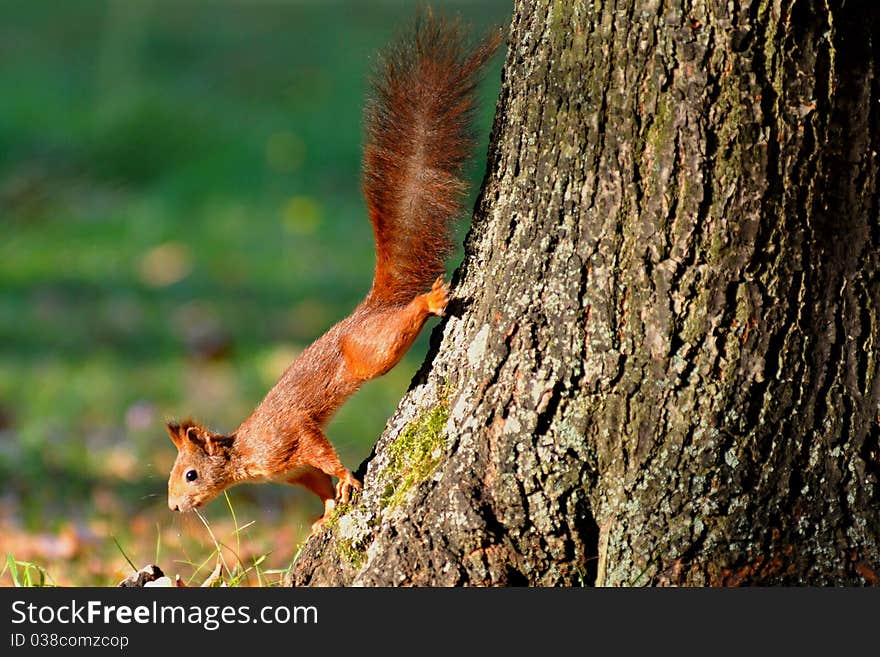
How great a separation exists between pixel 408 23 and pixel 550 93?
0.42 m

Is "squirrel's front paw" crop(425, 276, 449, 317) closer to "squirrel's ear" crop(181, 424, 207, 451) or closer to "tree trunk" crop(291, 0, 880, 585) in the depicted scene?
"tree trunk" crop(291, 0, 880, 585)

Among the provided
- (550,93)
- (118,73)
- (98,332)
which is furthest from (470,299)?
(118,73)

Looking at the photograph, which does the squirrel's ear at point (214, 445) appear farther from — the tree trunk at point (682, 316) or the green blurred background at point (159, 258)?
the tree trunk at point (682, 316)

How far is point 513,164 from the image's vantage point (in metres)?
2.08

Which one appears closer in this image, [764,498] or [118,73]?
[764,498]

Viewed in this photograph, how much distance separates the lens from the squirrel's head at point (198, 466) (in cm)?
253

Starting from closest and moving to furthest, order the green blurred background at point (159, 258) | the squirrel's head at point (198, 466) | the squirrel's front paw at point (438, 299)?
the squirrel's front paw at point (438, 299)
the squirrel's head at point (198, 466)
the green blurred background at point (159, 258)

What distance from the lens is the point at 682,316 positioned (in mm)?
1916

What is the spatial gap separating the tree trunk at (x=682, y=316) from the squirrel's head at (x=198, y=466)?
60 cm

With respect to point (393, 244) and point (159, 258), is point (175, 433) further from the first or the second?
point (159, 258)

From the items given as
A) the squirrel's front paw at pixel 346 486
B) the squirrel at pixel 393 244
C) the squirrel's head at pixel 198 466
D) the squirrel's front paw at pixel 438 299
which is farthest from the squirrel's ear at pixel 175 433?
the squirrel's front paw at pixel 438 299

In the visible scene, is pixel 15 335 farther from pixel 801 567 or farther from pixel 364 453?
pixel 801 567

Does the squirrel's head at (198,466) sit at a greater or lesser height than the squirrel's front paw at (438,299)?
lesser

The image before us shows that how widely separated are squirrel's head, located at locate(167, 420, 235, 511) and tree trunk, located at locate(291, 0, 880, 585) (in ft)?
1.98
